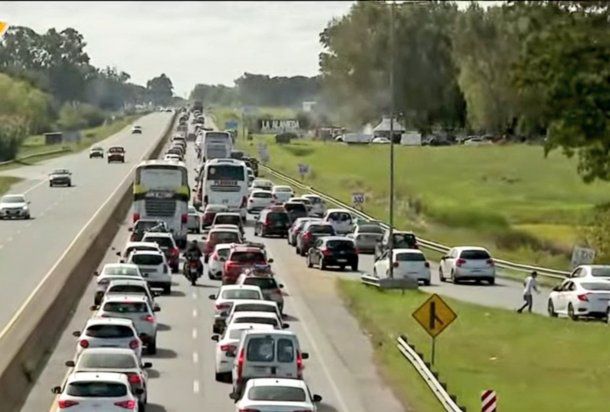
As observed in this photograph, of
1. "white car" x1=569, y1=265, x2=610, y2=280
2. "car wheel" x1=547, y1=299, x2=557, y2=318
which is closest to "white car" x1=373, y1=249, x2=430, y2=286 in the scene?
"white car" x1=569, y1=265, x2=610, y2=280

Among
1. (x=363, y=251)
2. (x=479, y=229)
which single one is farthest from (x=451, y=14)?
(x=363, y=251)

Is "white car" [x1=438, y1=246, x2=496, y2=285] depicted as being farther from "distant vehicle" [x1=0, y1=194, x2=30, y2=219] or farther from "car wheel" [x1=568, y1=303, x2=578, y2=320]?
"distant vehicle" [x1=0, y1=194, x2=30, y2=219]

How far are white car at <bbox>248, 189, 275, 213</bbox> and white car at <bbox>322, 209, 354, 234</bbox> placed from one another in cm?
1021

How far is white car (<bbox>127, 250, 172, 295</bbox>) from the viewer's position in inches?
1869

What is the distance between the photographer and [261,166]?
4911 inches

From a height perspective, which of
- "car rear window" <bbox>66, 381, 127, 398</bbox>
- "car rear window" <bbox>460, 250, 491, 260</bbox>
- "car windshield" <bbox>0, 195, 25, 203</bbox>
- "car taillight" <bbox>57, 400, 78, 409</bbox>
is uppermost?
"car rear window" <bbox>66, 381, 127, 398</bbox>

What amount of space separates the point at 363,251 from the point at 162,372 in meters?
35.4

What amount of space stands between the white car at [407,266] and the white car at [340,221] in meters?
17.6

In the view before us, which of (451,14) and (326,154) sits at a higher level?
(451,14)

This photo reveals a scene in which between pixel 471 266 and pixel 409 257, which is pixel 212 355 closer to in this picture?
pixel 409 257

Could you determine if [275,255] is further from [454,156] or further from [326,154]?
[326,154]

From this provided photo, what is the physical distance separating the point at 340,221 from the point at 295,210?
4315 mm

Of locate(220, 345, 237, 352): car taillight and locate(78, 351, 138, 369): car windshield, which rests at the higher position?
locate(78, 351, 138, 369): car windshield

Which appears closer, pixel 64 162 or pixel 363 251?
pixel 363 251
